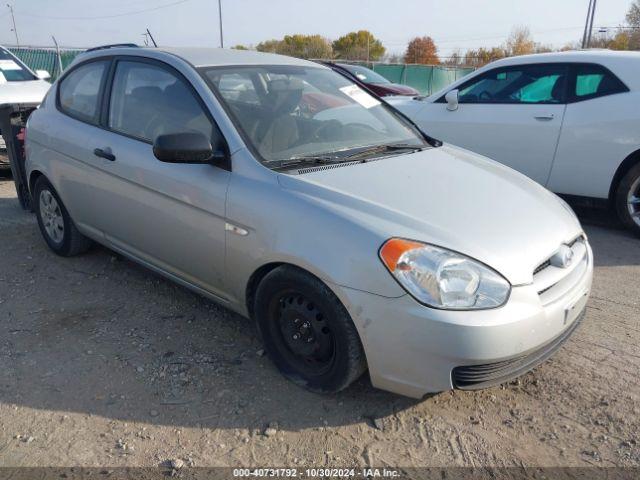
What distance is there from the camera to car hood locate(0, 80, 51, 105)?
26.7 ft

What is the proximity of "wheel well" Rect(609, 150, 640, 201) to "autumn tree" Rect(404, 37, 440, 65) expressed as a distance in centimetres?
5843

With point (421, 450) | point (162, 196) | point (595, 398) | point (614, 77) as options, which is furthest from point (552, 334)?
point (614, 77)

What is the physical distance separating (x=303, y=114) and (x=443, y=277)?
1534 millimetres

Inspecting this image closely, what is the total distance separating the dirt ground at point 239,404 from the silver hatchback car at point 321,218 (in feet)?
0.85

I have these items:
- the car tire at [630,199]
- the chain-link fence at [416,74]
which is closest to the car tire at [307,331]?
the car tire at [630,199]

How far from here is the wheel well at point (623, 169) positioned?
493 cm

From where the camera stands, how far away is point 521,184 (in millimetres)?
3254

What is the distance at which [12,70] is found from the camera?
9.16m

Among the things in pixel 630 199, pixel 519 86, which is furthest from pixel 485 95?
pixel 630 199

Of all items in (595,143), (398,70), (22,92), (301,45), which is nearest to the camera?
(595,143)

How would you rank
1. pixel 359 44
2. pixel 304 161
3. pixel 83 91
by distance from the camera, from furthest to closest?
pixel 359 44 < pixel 83 91 < pixel 304 161

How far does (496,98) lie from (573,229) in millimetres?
3293

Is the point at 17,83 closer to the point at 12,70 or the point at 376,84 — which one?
the point at 12,70

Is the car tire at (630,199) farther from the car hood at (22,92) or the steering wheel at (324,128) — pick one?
Answer: the car hood at (22,92)
